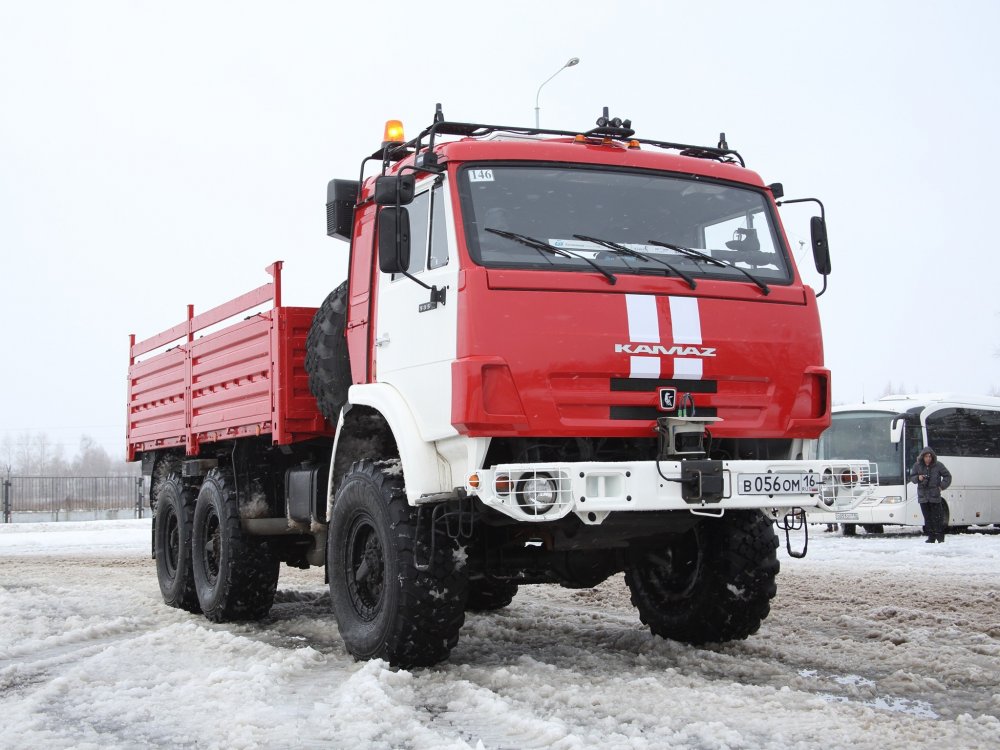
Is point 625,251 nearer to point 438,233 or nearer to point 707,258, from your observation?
point 707,258

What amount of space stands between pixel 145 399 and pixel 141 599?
1984 millimetres

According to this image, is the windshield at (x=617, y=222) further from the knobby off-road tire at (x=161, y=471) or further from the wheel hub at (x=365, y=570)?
the knobby off-road tire at (x=161, y=471)

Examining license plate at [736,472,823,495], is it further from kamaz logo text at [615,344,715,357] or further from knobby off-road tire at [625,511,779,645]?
knobby off-road tire at [625,511,779,645]

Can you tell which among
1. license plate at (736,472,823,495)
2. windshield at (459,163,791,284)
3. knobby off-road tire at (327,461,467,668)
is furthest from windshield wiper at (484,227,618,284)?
knobby off-road tire at (327,461,467,668)

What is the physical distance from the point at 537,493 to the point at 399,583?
1.02 m

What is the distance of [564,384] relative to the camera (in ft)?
20.6

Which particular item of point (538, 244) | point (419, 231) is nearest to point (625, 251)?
point (538, 244)

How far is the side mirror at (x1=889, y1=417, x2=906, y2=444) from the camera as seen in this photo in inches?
882

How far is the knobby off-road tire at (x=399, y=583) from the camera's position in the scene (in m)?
6.45

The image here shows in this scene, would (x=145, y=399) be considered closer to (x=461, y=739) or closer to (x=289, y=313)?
(x=289, y=313)

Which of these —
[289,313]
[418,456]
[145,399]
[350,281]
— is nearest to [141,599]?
[145,399]

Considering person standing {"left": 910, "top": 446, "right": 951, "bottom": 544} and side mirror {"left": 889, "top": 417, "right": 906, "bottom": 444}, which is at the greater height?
side mirror {"left": 889, "top": 417, "right": 906, "bottom": 444}

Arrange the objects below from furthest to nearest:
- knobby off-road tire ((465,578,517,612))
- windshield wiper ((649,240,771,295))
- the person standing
→ 1. the person standing
2. knobby off-road tire ((465,578,517,612))
3. windshield wiper ((649,240,771,295))

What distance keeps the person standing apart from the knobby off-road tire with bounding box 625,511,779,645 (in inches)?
501
